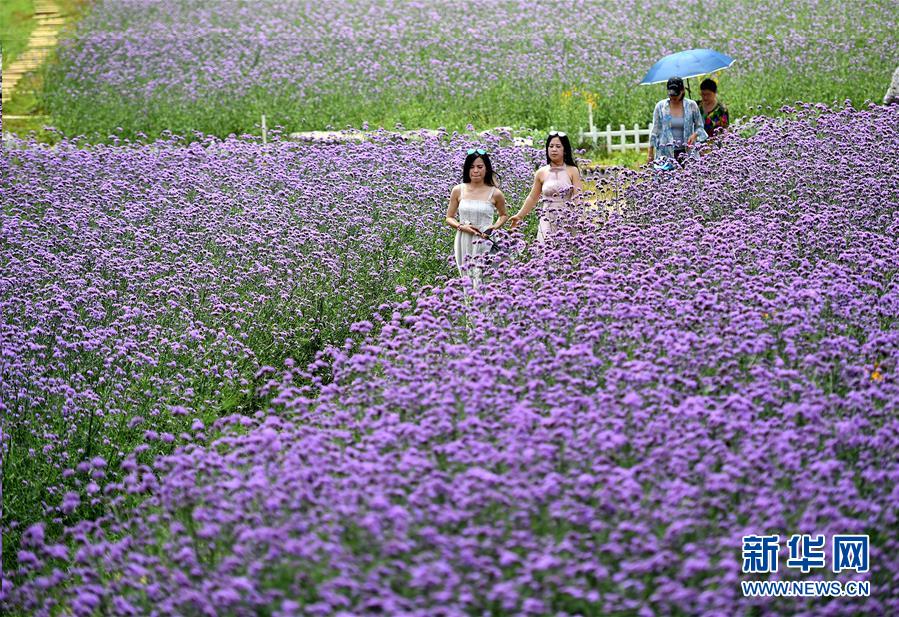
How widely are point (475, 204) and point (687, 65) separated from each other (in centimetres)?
429

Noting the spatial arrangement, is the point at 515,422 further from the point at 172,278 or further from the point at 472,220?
the point at 472,220

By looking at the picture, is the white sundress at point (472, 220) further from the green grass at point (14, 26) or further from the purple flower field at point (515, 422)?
the green grass at point (14, 26)

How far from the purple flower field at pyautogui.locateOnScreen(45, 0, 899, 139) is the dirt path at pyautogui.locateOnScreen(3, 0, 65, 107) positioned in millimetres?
814

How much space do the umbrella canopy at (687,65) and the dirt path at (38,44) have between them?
12246mm

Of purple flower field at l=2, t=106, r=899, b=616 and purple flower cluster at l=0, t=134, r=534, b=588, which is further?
purple flower cluster at l=0, t=134, r=534, b=588

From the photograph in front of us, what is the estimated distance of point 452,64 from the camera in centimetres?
1839

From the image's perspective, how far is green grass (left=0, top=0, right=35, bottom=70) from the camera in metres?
22.6

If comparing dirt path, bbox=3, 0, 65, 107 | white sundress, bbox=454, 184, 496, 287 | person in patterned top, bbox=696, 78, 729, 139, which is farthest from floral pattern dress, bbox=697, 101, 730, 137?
dirt path, bbox=3, 0, 65, 107

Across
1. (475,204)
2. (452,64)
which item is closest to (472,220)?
(475,204)

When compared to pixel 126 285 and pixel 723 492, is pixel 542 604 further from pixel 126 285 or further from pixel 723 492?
pixel 126 285

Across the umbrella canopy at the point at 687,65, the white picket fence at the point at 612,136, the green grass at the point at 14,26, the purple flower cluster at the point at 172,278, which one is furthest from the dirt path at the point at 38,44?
the umbrella canopy at the point at 687,65

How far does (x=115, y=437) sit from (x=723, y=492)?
11.0 feet

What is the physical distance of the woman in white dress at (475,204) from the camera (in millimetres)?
8461

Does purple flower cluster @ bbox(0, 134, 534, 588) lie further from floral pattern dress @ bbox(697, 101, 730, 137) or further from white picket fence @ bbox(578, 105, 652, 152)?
white picket fence @ bbox(578, 105, 652, 152)
